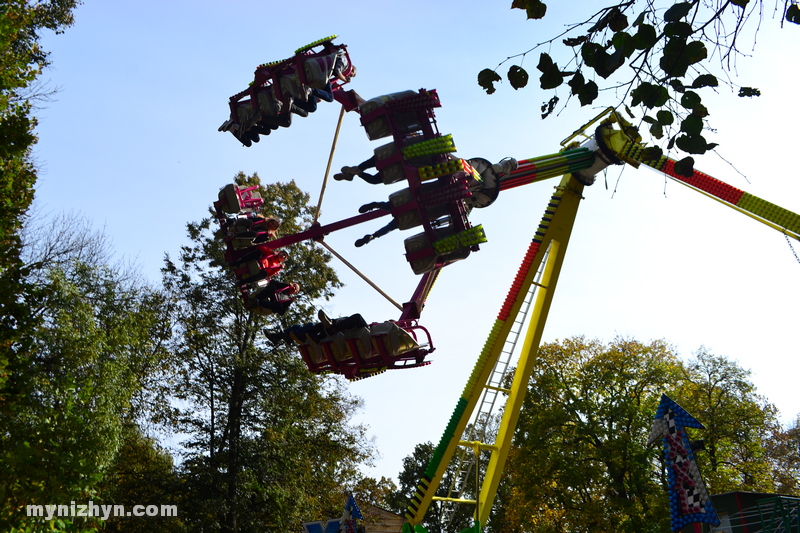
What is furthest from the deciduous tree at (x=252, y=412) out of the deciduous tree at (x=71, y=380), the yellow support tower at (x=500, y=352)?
the yellow support tower at (x=500, y=352)

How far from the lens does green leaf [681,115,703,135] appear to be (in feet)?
13.3

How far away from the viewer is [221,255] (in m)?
23.6

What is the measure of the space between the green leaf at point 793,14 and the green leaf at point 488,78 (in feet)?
4.89

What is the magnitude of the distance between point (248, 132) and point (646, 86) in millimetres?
9773

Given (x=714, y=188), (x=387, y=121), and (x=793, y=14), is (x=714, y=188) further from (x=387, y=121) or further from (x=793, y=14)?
(x=793, y=14)

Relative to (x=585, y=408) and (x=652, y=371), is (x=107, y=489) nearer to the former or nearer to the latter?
(x=585, y=408)

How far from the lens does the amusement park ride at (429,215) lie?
459 inches

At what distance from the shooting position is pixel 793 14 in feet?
13.7

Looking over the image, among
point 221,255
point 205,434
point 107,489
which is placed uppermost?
point 221,255

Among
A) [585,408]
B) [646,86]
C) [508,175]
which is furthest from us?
[585,408]

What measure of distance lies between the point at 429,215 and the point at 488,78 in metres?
7.05

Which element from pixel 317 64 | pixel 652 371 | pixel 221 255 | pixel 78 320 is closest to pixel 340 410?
pixel 221 255

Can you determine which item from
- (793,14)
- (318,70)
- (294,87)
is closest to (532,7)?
(793,14)

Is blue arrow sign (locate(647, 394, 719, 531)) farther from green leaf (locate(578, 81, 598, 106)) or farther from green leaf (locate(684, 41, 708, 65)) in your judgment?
green leaf (locate(684, 41, 708, 65))
